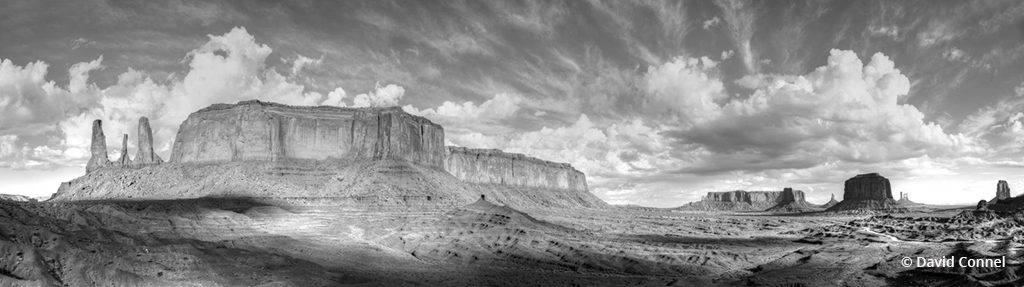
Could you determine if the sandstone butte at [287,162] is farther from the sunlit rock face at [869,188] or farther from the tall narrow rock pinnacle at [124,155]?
the sunlit rock face at [869,188]

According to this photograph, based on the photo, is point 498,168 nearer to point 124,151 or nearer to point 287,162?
point 287,162

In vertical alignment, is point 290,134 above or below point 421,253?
above

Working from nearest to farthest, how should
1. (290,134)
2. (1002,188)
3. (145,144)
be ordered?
(290,134) → (145,144) → (1002,188)

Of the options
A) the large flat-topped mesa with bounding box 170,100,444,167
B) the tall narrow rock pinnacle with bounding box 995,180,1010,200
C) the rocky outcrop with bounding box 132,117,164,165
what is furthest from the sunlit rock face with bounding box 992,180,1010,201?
the rocky outcrop with bounding box 132,117,164,165

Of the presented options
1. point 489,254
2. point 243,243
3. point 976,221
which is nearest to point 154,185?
point 243,243

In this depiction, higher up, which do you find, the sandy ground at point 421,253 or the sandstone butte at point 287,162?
the sandstone butte at point 287,162

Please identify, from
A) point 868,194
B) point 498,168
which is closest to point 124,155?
point 498,168

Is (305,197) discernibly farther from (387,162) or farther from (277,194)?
(387,162)

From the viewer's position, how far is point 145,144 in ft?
376

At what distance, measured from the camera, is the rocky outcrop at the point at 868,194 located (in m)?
179

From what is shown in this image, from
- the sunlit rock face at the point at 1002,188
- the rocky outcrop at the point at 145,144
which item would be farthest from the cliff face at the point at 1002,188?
the rocky outcrop at the point at 145,144

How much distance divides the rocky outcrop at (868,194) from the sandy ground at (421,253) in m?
126

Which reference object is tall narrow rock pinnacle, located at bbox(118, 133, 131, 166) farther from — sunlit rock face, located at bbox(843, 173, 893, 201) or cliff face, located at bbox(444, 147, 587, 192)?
sunlit rock face, located at bbox(843, 173, 893, 201)

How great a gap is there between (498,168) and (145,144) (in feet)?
282
